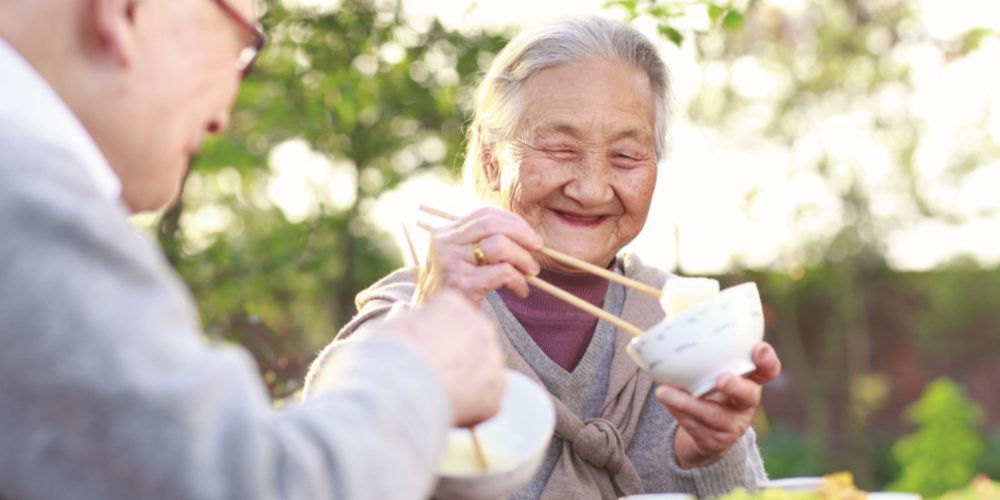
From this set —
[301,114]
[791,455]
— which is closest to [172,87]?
[301,114]

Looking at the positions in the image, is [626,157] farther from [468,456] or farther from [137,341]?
[137,341]

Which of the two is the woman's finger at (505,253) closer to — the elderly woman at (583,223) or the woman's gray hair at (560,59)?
the elderly woman at (583,223)

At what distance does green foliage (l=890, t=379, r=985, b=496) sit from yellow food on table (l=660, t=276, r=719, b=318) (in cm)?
868

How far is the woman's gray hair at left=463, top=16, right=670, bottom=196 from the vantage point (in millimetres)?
2938

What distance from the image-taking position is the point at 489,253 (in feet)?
7.49

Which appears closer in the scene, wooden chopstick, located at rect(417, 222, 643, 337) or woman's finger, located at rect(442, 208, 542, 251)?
wooden chopstick, located at rect(417, 222, 643, 337)

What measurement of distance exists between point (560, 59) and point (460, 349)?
1.76 metres

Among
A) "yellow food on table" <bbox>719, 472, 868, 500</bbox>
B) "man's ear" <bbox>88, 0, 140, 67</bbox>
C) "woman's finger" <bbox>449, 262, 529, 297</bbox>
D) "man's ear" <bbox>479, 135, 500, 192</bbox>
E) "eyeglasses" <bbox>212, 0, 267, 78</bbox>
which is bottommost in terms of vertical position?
"man's ear" <bbox>479, 135, 500, 192</bbox>

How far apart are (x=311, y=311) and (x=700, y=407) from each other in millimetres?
12195

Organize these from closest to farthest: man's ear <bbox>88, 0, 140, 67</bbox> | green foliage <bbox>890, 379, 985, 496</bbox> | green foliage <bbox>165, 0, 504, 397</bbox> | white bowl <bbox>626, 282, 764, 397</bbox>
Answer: man's ear <bbox>88, 0, 140, 67</bbox>
white bowl <bbox>626, 282, 764, 397</bbox>
green foliage <bbox>165, 0, 504, 397</bbox>
green foliage <bbox>890, 379, 985, 496</bbox>

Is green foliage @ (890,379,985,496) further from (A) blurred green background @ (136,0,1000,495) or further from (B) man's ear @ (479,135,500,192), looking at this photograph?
(B) man's ear @ (479,135,500,192)

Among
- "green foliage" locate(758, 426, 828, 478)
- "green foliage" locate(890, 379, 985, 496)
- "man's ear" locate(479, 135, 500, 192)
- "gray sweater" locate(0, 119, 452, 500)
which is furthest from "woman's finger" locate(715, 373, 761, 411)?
"green foliage" locate(758, 426, 828, 478)

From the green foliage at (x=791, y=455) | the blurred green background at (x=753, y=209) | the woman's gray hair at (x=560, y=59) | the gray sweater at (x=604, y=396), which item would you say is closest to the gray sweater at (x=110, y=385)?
the gray sweater at (x=604, y=396)

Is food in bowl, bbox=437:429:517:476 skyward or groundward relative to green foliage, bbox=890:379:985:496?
skyward
